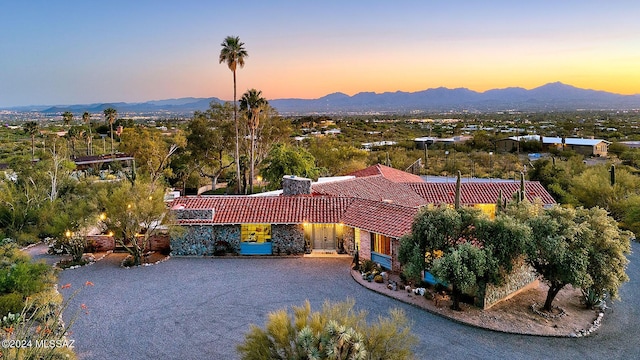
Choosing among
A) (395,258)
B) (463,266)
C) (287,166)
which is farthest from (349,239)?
(287,166)

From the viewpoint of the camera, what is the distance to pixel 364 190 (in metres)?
27.6

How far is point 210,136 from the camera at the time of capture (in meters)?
41.6

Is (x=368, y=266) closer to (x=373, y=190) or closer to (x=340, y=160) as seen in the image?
(x=373, y=190)

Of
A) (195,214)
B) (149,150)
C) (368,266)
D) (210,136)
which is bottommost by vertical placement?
(368,266)

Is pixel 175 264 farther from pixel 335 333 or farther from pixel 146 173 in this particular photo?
pixel 146 173

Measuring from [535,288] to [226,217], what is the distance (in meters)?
14.0

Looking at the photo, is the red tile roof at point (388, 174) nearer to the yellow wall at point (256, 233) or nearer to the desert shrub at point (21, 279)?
the yellow wall at point (256, 233)

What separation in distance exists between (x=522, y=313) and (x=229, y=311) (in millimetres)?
10119

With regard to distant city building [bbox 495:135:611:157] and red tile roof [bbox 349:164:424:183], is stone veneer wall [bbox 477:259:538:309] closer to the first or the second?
red tile roof [bbox 349:164:424:183]

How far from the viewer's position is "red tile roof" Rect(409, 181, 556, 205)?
89.2 feet

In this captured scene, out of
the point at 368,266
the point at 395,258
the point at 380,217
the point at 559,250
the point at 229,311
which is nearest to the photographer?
the point at 559,250

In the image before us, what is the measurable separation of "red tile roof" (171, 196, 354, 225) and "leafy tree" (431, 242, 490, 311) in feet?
26.5

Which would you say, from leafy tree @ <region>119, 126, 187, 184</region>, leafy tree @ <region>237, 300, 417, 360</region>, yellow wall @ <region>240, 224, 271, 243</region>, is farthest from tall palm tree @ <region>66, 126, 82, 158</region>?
leafy tree @ <region>237, 300, 417, 360</region>

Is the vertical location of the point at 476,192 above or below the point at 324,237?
above
